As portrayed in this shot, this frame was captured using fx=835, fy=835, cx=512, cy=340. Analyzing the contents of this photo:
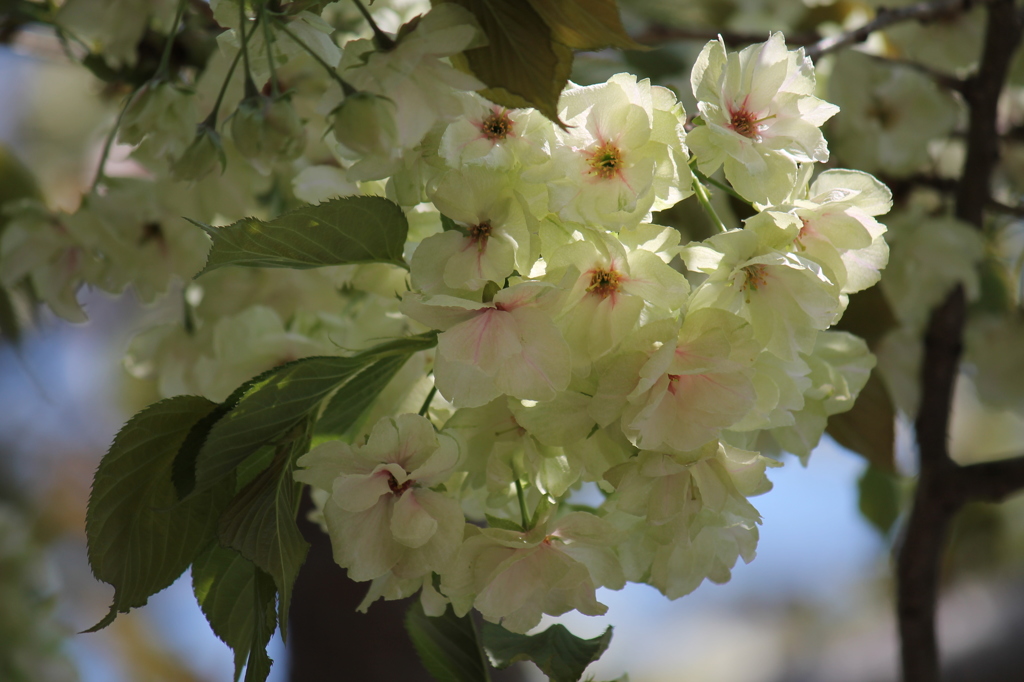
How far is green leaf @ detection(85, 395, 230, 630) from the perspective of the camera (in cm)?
34

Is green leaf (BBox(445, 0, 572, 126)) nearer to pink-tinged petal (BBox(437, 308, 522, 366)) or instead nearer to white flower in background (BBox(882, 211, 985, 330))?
pink-tinged petal (BBox(437, 308, 522, 366))

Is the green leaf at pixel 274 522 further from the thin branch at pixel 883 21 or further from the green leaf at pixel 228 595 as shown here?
the thin branch at pixel 883 21

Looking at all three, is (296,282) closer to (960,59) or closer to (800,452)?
(800,452)

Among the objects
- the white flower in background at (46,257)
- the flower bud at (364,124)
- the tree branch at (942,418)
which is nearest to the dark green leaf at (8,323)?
the white flower in background at (46,257)

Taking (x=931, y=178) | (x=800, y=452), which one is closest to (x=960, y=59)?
(x=931, y=178)

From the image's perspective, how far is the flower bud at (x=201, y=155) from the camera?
0.39 m

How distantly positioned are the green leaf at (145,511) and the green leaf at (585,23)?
215 millimetres

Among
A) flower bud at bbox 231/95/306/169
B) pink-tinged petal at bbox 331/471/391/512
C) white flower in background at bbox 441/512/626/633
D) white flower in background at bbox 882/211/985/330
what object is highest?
flower bud at bbox 231/95/306/169

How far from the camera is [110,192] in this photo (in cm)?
58

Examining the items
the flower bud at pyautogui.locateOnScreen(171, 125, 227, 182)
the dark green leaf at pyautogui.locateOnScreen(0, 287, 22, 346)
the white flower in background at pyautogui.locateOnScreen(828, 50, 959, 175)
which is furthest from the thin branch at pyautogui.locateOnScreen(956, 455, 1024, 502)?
→ the dark green leaf at pyautogui.locateOnScreen(0, 287, 22, 346)

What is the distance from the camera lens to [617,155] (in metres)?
0.31

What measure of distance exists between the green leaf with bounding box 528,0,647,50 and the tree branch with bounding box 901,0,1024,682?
19.5 inches

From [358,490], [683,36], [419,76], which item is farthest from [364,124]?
[683,36]

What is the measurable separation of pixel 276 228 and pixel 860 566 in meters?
1.85
